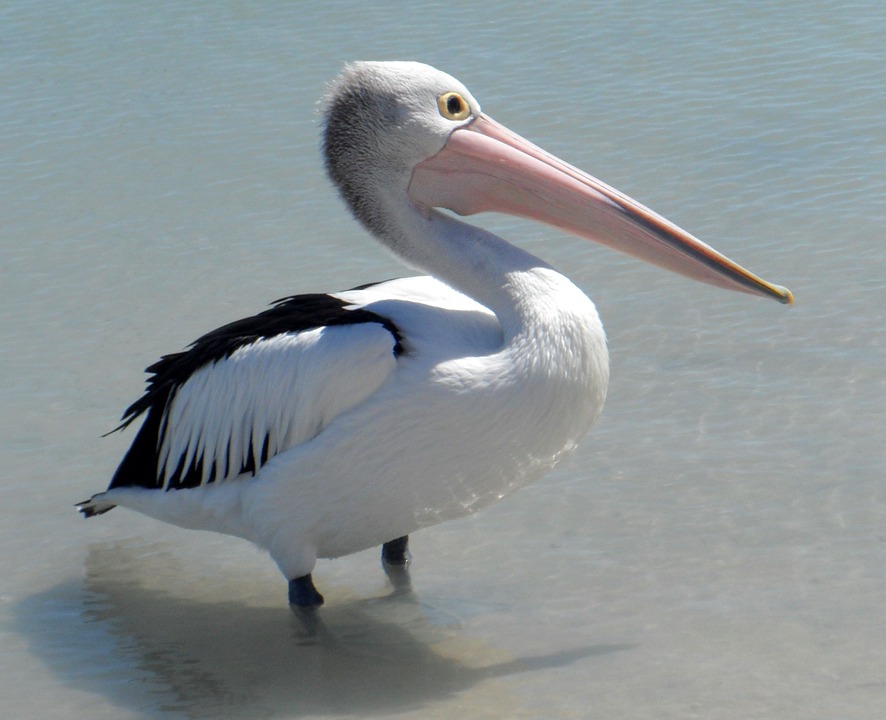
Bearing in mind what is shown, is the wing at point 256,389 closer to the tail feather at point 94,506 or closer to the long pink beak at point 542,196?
the tail feather at point 94,506

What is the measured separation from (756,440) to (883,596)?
3.23 ft

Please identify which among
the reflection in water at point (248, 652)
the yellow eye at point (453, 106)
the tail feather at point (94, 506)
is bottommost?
the reflection in water at point (248, 652)

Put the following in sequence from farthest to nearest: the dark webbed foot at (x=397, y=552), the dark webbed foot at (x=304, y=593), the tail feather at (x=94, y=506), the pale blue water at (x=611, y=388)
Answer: the tail feather at (x=94, y=506) < the dark webbed foot at (x=397, y=552) < the dark webbed foot at (x=304, y=593) < the pale blue water at (x=611, y=388)

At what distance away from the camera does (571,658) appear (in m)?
3.86

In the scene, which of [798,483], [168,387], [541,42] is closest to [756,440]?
[798,483]

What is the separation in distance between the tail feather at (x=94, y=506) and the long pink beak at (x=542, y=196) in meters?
1.46

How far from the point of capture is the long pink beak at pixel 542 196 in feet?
12.5

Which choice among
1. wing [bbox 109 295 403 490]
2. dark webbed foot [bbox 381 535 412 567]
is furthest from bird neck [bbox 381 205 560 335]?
dark webbed foot [bbox 381 535 412 567]

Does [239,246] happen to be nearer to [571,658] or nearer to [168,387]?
[168,387]

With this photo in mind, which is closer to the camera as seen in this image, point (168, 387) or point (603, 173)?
point (168, 387)

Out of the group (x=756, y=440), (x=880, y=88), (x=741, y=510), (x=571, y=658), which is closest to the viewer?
(x=571, y=658)

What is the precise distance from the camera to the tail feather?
4.47m

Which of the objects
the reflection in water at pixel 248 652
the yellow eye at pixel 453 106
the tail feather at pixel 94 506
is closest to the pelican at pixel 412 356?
the yellow eye at pixel 453 106

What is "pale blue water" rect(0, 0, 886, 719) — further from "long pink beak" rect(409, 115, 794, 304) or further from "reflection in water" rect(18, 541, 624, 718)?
"long pink beak" rect(409, 115, 794, 304)
